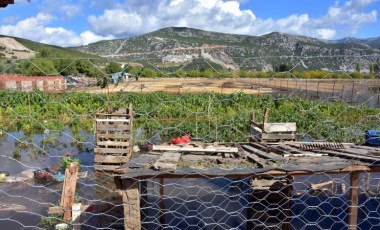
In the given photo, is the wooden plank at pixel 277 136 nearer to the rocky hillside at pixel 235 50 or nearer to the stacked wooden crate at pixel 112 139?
the rocky hillside at pixel 235 50

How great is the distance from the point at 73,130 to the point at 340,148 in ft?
55.9

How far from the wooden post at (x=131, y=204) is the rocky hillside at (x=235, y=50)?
101cm

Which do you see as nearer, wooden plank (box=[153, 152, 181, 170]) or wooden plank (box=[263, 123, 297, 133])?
wooden plank (box=[153, 152, 181, 170])

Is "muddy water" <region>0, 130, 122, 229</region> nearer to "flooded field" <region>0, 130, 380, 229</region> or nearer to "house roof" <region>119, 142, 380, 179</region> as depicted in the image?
"flooded field" <region>0, 130, 380, 229</region>

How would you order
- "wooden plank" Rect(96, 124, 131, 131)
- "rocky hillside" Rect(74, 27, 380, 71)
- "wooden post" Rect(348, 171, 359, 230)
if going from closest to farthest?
"rocky hillside" Rect(74, 27, 380, 71) → "wooden post" Rect(348, 171, 359, 230) → "wooden plank" Rect(96, 124, 131, 131)

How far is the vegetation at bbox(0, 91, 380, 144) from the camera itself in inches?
689

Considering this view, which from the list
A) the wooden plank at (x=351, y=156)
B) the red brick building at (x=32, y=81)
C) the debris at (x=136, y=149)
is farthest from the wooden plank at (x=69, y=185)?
the red brick building at (x=32, y=81)

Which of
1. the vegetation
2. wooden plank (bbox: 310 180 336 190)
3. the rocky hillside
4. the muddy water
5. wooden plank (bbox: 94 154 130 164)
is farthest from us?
the vegetation

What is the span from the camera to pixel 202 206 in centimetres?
848

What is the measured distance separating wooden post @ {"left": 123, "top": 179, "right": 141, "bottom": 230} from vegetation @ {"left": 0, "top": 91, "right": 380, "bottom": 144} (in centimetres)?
1109

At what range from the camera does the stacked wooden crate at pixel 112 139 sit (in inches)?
420

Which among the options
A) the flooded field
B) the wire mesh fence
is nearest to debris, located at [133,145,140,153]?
the wire mesh fence

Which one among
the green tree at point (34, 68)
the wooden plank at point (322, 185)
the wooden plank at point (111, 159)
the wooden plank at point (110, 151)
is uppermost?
the green tree at point (34, 68)

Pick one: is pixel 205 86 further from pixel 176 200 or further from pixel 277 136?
pixel 176 200
